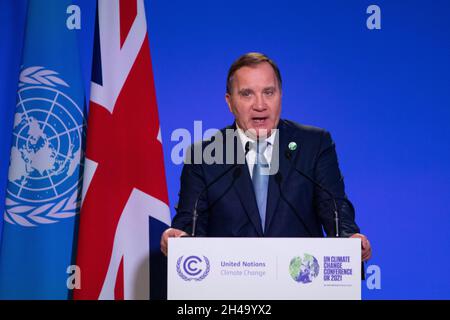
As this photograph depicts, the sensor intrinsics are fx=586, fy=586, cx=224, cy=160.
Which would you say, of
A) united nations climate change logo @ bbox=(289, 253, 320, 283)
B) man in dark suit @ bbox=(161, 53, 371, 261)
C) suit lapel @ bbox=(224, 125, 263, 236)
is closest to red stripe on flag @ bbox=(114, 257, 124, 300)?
man in dark suit @ bbox=(161, 53, 371, 261)

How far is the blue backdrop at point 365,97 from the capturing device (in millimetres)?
3635

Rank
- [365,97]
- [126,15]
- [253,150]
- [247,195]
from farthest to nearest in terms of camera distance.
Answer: [365,97], [126,15], [253,150], [247,195]

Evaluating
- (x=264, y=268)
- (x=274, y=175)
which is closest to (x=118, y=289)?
(x=274, y=175)

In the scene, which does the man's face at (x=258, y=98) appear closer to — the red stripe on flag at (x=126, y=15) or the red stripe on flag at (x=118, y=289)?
the red stripe on flag at (x=126, y=15)

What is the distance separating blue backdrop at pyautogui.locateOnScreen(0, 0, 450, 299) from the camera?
11.9 ft

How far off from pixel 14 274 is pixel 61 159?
27.7 inches

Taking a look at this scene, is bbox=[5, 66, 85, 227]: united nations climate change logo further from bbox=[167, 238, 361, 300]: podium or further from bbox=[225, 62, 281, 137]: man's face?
bbox=[167, 238, 361, 300]: podium

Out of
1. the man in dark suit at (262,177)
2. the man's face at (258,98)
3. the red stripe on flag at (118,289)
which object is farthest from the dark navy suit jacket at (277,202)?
the red stripe on flag at (118,289)

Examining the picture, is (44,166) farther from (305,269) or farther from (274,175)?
(305,269)

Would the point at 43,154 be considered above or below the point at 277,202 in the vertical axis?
above

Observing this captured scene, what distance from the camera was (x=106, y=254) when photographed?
326cm

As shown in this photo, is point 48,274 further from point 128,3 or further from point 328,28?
point 328,28

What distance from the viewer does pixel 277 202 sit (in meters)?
2.56

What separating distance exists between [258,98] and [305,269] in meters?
1.08
